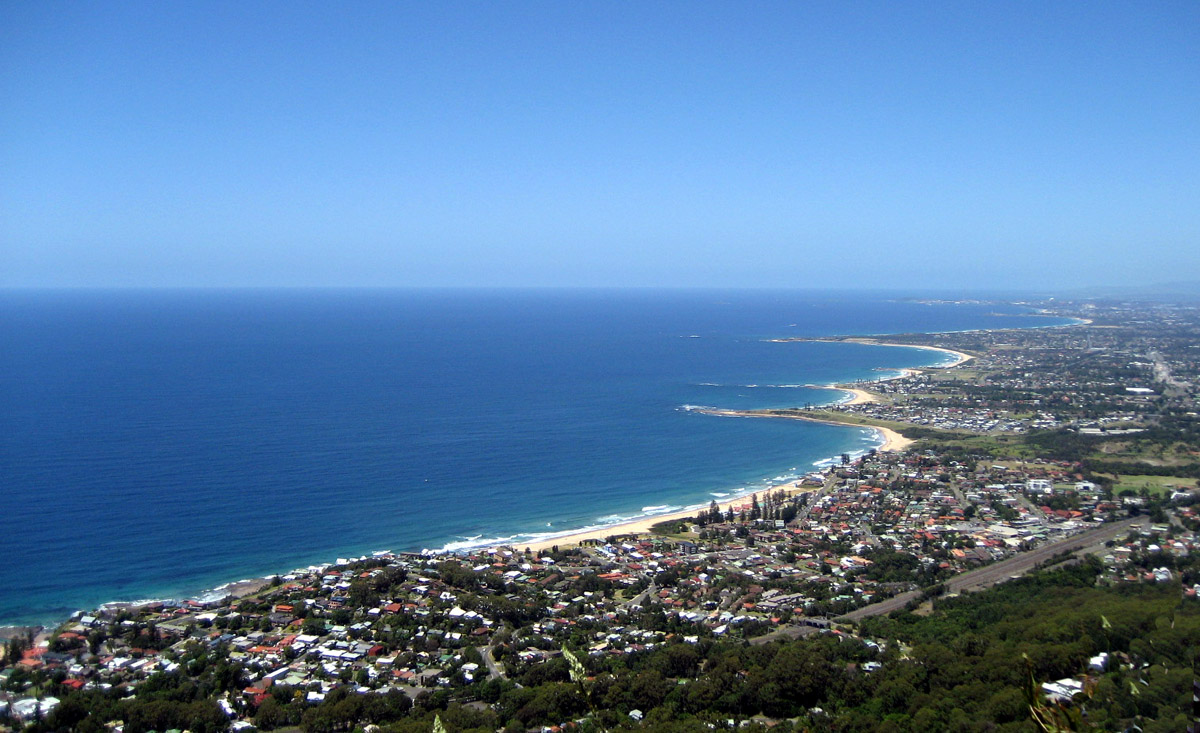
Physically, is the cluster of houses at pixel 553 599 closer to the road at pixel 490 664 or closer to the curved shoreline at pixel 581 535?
the road at pixel 490 664

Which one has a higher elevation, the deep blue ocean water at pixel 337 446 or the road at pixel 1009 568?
the deep blue ocean water at pixel 337 446

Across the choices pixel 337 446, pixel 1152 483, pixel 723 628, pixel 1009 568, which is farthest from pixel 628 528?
pixel 1152 483

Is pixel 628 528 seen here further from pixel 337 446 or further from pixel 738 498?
pixel 337 446

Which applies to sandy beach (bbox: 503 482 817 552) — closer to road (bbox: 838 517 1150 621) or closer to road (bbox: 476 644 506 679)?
road (bbox: 476 644 506 679)

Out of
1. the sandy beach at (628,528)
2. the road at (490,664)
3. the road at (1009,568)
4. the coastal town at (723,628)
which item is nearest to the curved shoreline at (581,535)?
the sandy beach at (628,528)

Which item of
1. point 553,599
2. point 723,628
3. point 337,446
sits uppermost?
point 337,446

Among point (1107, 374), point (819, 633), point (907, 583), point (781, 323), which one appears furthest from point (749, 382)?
point (781, 323)

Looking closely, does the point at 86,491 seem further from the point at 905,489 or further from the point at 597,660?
the point at 905,489

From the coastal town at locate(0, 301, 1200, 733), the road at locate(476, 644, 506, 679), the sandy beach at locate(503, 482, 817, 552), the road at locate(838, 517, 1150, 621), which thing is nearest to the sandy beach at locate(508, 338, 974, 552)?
the sandy beach at locate(503, 482, 817, 552)
